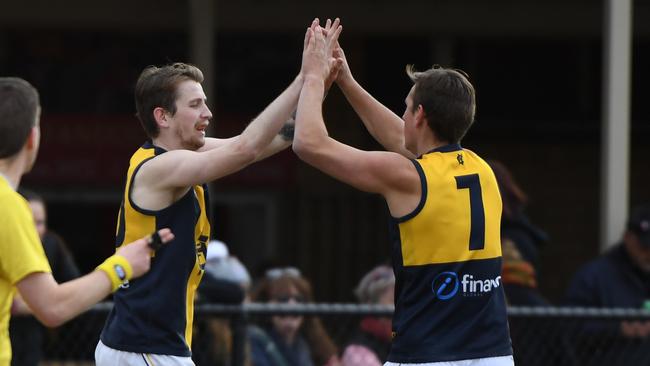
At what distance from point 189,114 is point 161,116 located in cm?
11

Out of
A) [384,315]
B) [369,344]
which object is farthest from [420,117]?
[369,344]

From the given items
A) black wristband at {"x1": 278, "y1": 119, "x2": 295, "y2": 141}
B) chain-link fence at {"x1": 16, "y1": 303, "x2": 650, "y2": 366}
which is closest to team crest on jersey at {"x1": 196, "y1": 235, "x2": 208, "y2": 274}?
black wristband at {"x1": 278, "y1": 119, "x2": 295, "y2": 141}

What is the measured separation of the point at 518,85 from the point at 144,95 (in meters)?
8.45

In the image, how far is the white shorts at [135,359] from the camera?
473 centimetres

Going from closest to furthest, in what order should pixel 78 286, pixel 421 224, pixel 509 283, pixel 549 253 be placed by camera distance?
1. pixel 78 286
2. pixel 421 224
3. pixel 509 283
4. pixel 549 253

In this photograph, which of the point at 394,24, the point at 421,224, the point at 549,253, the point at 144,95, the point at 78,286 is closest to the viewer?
the point at 78,286

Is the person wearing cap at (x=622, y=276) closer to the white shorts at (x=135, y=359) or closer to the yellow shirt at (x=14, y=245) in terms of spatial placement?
the white shorts at (x=135, y=359)

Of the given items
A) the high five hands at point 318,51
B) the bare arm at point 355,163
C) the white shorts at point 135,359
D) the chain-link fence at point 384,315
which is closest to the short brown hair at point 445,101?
the bare arm at point 355,163

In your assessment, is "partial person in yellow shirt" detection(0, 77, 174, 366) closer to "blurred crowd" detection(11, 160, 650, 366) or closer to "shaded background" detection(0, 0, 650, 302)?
"blurred crowd" detection(11, 160, 650, 366)

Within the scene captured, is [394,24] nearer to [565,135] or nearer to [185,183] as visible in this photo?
[565,135]

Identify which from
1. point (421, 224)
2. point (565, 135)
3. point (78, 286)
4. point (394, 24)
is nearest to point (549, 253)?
point (565, 135)

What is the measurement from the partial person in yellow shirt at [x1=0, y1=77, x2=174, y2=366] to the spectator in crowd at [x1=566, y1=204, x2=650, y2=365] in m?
3.87

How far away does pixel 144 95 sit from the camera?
16.0 feet

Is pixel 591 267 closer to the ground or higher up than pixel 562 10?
closer to the ground
